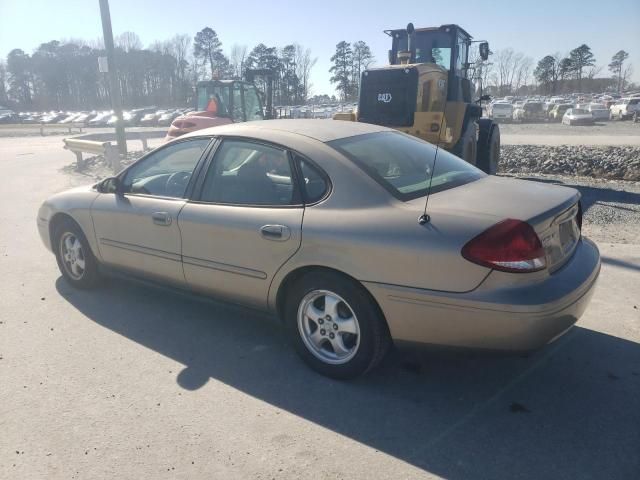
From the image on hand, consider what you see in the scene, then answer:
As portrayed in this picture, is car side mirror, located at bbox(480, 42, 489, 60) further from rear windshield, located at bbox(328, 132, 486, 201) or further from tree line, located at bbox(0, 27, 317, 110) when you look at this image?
tree line, located at bbox(0, 27, 317, 110)

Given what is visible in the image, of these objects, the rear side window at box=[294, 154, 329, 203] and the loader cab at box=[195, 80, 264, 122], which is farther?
the loader cab at box=[195, 80, 264, 122]

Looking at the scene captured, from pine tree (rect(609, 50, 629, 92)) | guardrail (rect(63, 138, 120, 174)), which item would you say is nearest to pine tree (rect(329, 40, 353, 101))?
pine tree (rect(609, 50, 629, 92))

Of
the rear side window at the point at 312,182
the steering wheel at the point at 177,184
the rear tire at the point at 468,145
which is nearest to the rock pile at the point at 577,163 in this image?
the rear tire at the point at 468,145

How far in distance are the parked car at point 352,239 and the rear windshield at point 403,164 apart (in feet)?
0.05

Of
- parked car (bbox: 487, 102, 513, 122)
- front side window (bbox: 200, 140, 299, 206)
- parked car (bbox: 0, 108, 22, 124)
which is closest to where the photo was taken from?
front side window (bbox: 200, 140, 299, 206)

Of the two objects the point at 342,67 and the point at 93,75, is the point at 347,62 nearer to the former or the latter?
the point at 342,67

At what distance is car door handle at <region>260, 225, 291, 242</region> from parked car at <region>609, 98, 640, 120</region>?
42.9 m

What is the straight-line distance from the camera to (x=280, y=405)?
3041 millimetres

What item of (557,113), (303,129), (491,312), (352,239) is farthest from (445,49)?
(557,113)

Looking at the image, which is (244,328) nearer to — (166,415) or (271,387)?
(271,387)

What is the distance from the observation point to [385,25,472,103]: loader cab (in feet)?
35.4

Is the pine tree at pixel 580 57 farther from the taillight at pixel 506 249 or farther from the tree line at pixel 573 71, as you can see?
the taillight at pixel 506 249

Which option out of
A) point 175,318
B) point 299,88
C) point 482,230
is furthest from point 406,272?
point 299,88

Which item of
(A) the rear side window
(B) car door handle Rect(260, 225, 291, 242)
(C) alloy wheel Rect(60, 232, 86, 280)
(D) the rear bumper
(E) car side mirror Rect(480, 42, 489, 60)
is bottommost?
(C) alloy wheel Rect(60, 232, 86, 280)
